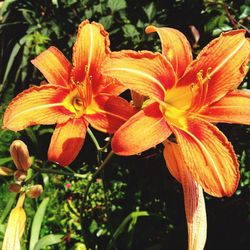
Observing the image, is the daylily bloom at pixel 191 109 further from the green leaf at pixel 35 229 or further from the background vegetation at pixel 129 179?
the green leaf at pixel 35 229

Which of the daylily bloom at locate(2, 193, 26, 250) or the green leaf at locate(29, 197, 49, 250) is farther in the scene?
the green leaf at locate(29, 197, 49, 250)

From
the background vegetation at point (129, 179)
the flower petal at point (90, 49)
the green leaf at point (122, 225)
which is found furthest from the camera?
the background vegetation at point (129, 179)

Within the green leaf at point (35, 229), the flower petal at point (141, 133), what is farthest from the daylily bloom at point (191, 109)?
the green leaf at point (35, 229)

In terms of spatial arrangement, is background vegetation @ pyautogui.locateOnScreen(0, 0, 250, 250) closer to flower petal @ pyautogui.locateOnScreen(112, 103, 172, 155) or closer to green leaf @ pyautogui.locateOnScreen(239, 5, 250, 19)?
green leaf @ pyautogui.locateOnScreen(239, 5, 250, 19)

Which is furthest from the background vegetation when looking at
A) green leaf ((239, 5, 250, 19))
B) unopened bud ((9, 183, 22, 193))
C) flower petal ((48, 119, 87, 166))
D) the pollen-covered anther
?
flower petal ((48, 119, 87, 166))

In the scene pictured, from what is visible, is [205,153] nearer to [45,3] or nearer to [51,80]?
[51,80]

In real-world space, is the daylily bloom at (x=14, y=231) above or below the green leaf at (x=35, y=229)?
above
